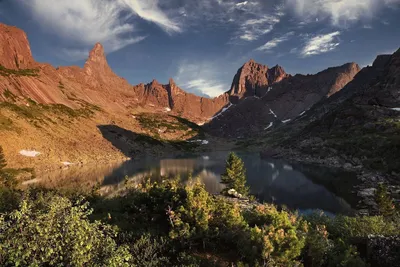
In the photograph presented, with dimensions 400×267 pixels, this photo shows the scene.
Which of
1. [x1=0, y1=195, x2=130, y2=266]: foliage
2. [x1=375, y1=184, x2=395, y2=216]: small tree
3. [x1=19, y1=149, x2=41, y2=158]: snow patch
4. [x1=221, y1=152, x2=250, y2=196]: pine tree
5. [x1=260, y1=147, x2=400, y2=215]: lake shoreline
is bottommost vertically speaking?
[x1=260, y1=147, x2=400, y2=215]: lake shoreline

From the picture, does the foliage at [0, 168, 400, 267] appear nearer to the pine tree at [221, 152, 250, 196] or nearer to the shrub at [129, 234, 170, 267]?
the shrub at [129, 234, 170, 267]

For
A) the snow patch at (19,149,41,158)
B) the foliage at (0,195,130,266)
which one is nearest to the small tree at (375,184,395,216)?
the foliage at (0,195,130,266)

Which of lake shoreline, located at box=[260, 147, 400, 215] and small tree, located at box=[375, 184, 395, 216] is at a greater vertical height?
small tree, located at box=[375, 184, 395, 216]

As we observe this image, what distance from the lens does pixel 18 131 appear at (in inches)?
4919

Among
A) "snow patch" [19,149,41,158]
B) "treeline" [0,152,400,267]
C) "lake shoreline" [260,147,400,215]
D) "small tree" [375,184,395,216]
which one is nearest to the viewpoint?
"treeline" [0,152,400,267]

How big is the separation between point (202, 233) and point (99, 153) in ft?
515

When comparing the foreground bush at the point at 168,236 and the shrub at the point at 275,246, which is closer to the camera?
the foreground bush at the point at 168,236

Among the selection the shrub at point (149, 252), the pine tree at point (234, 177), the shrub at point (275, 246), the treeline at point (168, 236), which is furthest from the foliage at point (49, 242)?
the pine tree at point (234, 177)

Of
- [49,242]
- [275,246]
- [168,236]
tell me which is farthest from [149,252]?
[275,246]

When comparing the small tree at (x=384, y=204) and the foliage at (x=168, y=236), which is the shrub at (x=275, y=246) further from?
the small tree at (x=384, y=204)

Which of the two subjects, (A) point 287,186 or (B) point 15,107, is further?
(B) point 15,107

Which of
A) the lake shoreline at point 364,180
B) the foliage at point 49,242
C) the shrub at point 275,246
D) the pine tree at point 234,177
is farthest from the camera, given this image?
the pine tree at point 234,177

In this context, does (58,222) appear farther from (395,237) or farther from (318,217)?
(318,217)

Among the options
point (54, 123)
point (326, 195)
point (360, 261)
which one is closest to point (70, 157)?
point (54, 123)
